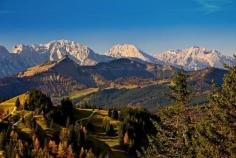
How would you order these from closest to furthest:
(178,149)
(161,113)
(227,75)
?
(227,75) → (178,149) → (161,113)

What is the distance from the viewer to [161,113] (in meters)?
64.2

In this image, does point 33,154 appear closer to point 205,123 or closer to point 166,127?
point 166,127

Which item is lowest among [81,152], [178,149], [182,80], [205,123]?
[81,152]

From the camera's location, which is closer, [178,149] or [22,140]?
[178,149]

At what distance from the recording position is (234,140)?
47469 millimetres

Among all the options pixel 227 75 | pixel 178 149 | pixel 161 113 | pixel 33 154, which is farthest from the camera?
pixel 33 154

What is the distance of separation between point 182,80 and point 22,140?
14608 centimetres

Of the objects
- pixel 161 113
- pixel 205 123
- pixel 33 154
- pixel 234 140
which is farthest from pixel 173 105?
pixel 33 154

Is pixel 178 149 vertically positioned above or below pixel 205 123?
below

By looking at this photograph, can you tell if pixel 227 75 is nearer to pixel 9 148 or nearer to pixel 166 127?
pixel 166 127

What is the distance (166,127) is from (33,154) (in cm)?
12801

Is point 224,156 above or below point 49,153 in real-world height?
above

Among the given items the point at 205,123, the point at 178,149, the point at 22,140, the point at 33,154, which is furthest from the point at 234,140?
the point at 22,140

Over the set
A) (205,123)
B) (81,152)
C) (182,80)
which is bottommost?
(81,152)
